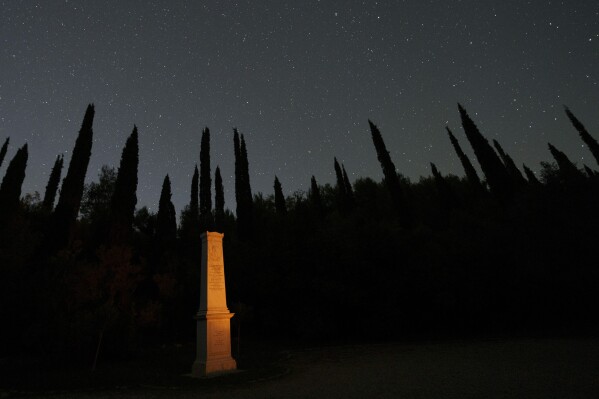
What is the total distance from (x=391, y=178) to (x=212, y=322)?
26.6 m

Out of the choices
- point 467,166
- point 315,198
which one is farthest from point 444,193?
point 315,198

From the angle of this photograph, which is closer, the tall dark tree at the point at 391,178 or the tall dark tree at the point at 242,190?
the tall dark tree at the point at 391,178

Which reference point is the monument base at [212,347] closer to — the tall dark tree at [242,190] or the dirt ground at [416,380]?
the dirt ground at [416,380]

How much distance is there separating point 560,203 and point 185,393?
2163cm

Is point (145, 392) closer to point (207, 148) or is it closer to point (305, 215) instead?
point (305, 215)

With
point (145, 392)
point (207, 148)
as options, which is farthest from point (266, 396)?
point (207, 148)

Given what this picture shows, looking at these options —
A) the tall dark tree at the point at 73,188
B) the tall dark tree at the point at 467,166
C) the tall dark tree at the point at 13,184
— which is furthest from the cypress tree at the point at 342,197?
the tall dark tree at the point at 13,184

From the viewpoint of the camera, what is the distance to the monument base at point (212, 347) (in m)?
11.5

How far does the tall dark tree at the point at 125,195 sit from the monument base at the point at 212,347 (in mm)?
14632

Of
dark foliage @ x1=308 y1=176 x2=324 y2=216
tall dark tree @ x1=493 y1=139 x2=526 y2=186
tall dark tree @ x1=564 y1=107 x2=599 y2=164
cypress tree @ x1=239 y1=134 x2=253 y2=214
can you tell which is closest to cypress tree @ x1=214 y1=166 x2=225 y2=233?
cypress tree @ x1=239 y1=134 x2=253 y2=214

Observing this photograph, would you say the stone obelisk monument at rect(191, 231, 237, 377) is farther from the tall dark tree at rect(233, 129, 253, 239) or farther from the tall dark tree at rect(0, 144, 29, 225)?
the tall dark tree at rect(0, 144, 29, 225)

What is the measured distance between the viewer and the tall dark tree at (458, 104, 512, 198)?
2937cm

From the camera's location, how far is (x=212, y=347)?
1174 centimetres

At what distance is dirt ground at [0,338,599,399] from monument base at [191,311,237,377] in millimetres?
771
